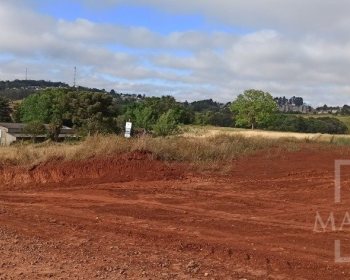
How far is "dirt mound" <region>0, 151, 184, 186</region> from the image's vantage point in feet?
45.9

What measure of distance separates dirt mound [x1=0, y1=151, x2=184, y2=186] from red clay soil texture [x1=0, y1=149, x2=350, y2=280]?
3 centimetres

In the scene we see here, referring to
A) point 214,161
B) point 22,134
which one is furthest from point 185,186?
point 22,134

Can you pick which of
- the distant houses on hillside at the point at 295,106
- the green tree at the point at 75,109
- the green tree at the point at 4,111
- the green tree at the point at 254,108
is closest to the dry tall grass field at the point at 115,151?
the green tree at the point at 75,109

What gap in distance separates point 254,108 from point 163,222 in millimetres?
65085

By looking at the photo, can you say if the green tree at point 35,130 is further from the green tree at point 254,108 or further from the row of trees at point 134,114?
the green tree at point 254,108

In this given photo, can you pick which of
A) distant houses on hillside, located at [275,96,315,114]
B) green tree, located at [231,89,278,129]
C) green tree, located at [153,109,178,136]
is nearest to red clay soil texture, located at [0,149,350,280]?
→ green tree, located at [153,109,178,136]

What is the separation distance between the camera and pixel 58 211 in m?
9.25

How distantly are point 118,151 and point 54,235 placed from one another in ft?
28.1

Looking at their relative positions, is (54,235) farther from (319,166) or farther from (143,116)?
(143,116)

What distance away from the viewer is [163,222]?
27.3ft

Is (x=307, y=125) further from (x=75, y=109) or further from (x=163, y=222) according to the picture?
(x=163, y=222)

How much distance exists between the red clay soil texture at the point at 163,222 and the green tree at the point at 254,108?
5748 cm

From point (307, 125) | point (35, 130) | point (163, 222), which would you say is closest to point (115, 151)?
point (163, 222)

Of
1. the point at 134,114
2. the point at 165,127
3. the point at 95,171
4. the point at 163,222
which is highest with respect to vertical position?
the point at 134,114
